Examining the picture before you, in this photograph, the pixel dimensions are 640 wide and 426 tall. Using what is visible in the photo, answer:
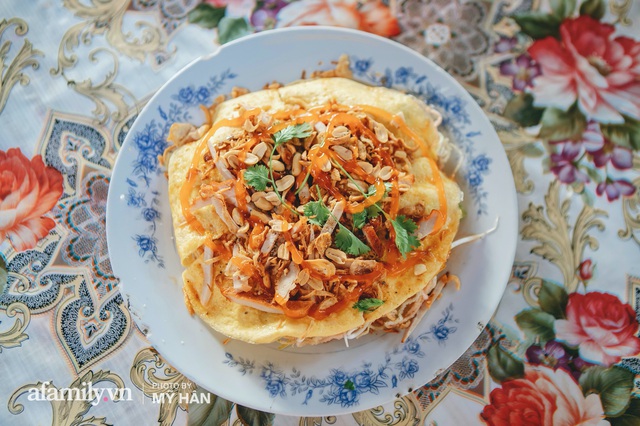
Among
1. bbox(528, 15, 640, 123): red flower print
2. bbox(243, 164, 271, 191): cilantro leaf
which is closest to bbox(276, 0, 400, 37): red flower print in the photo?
bbox(528, 15, 640, 123): red flower print

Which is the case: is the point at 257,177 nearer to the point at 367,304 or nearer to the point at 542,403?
the point at 367,304

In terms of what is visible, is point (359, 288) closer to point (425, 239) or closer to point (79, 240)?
point (425, 239)

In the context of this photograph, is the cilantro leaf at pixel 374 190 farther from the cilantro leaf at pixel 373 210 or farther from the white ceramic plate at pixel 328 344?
the white ceramic plate at pixel 328 344

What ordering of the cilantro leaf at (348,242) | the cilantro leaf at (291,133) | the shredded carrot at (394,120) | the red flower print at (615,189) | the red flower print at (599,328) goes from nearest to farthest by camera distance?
the cilantro leaf at (348,242) < the cilantro leaf at (291,133) < the shredded carrot at (394,120) < the red flower print at (599,328) < the red flower print at (615,189)

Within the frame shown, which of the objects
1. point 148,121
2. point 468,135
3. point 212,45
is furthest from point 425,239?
point 212,45

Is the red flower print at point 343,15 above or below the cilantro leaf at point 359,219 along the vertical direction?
above

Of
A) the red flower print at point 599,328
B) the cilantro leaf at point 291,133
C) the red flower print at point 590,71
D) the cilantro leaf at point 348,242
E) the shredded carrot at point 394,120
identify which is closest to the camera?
the cilantro leaf at point 348,242

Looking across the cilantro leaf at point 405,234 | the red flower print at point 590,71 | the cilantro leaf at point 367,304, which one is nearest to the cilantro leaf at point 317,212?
the cilantro leaf at point 405,234
